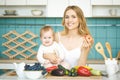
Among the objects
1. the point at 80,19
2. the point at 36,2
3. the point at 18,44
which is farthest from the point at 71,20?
the point at 18,44

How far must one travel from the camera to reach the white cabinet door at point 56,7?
3.48 m

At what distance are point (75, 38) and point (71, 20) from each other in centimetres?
24

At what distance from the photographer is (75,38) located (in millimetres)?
2533

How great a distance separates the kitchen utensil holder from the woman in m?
1.29

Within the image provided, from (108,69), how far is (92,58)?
1.94 meters

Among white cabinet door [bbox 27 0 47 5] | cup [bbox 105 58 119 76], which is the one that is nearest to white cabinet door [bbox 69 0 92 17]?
white cabinet door [bbox 27 0 47 5]

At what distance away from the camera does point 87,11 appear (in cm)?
346

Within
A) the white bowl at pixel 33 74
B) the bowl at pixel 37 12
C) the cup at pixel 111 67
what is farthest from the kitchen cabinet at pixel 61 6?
the white bowl at pixel 33 74

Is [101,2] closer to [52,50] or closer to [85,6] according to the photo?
[85,6]

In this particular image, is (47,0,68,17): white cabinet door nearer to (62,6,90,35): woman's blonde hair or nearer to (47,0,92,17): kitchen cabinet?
(47,0,92,17): kitchen cabinet

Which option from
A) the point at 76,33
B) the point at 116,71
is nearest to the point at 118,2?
the point at 76,33

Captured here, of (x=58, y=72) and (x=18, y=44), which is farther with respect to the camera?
(x=18, y=44)

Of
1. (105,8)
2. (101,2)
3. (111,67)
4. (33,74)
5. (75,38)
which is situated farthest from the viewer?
(105,8)

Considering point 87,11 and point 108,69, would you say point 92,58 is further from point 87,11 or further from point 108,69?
point 108,69
